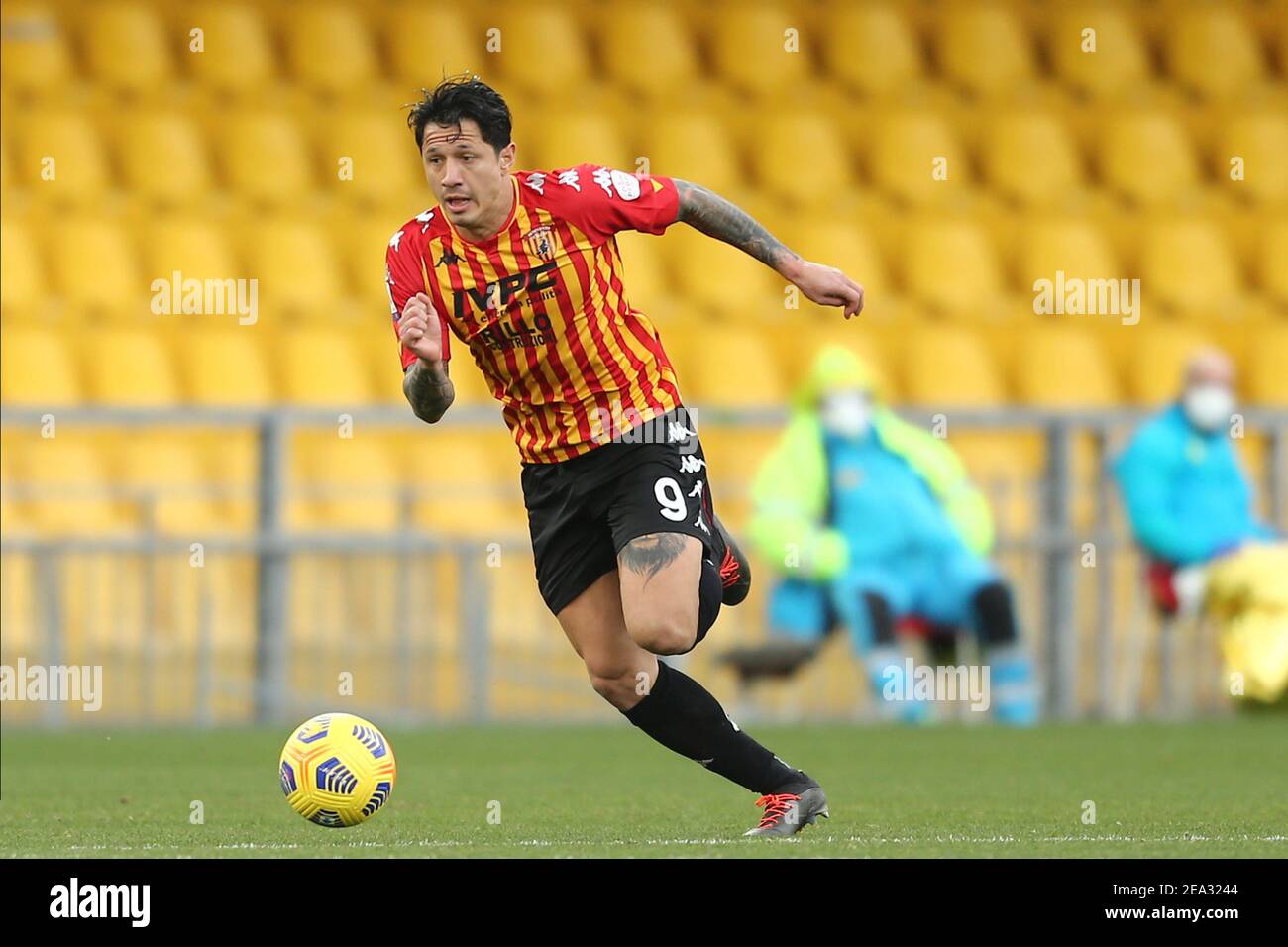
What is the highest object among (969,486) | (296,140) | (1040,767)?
(296,140)

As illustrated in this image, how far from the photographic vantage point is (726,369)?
15117 mm

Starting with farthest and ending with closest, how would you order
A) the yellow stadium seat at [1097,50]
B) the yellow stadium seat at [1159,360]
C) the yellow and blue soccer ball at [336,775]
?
the yellow stadium seat at [1097,50] < the yellow stadium seat at [1159,360] < the yellow and blue soccer ball at [336,775]

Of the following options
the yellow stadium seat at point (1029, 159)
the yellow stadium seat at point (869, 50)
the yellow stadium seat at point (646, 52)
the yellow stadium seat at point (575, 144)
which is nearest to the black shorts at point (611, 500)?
the yellow stadium seat at point (575, 144)

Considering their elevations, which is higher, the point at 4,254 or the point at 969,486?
the point at 4,254

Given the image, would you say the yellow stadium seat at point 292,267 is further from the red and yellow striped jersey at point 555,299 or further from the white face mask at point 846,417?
the red and yellow striped jersey at point 555,299

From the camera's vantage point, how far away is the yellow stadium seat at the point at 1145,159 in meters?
16.8

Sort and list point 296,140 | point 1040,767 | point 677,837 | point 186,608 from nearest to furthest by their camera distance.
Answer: point 677,837 → point 1040,767 → point 186,608 → point 296,140

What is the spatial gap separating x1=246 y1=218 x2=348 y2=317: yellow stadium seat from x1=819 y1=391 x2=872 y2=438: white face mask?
347cm

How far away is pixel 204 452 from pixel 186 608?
127cm

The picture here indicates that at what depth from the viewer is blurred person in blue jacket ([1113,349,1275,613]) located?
12625mm

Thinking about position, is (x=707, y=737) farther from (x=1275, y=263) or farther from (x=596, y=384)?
(x=1275, y=263)

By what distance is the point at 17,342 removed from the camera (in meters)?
14.0
